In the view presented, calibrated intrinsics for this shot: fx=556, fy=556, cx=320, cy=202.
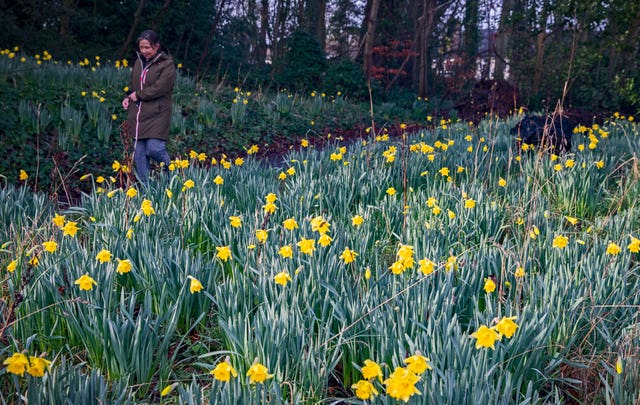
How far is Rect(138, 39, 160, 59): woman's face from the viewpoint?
17.0ft

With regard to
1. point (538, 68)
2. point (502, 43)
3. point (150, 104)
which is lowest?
point (150, 104)

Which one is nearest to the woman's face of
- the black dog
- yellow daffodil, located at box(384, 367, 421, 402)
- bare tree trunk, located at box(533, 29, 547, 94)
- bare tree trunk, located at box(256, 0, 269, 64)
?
the black dog

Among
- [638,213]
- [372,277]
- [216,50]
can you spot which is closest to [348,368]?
[372,277]

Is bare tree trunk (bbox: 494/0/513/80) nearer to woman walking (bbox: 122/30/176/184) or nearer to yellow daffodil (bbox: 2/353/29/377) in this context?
woman walking (bbox: 122/30/176/184)

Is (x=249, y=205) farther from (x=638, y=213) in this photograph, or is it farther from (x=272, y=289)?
(x=638, y=213)

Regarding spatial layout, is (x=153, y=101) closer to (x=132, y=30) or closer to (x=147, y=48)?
(x=147, y=48)

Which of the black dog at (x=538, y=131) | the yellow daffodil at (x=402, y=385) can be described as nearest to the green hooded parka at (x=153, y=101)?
the black dog at (x=538, y=131)

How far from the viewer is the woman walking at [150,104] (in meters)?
5.31

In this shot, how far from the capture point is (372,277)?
8.19 ft

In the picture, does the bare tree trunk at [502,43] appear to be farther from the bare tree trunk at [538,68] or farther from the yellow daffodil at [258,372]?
the yellow daffodil at [258,372]

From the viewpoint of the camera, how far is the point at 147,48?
523 cm

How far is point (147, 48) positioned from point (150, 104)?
523mm

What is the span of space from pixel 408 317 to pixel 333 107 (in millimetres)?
10365

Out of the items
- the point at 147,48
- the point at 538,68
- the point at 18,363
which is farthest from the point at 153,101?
the point at 538,68
